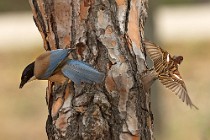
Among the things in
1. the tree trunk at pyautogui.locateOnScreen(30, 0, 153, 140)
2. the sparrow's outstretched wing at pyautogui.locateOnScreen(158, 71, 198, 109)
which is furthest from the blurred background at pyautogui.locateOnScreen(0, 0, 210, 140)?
the tree trunk at pyautogui.locateOnScreen(30, 0, 153, 140)

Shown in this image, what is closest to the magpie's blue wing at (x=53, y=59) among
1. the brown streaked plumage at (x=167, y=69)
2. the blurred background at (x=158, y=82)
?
the brown streaked plumage at (x=167, y=69)

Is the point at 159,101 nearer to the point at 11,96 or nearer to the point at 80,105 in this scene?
the point at 11,96

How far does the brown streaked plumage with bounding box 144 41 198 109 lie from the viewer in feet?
13.5

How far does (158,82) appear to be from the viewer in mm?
7449

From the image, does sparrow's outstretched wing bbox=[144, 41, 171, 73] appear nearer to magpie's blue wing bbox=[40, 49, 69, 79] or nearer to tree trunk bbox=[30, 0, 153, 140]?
tree trunk bbox=[30, 0, 153, 140]

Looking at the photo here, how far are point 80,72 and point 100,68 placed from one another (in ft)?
0.40

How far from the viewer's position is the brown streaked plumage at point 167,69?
411cm

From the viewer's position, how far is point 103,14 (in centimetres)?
406

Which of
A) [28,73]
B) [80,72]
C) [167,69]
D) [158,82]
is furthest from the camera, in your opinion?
[158,82]

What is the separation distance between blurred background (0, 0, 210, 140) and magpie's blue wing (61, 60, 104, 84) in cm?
174

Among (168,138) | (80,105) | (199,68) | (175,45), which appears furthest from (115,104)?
(175,45)

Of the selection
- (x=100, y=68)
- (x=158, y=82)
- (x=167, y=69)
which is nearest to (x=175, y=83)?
(x=167, y=69)

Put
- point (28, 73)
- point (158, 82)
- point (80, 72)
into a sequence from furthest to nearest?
point (158, 82) → point (28, 73) → point (80, 72)

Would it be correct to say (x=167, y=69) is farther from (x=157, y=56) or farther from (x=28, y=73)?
(x=28, y=73)
